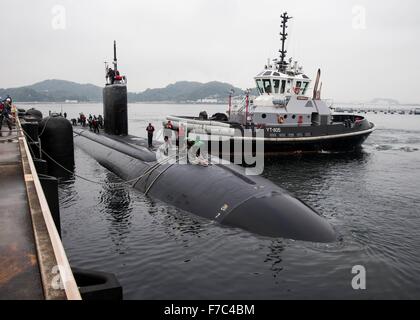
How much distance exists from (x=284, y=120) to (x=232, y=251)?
97.9ft

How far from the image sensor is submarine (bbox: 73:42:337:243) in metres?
13.2

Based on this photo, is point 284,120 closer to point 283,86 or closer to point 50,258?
point 283,86

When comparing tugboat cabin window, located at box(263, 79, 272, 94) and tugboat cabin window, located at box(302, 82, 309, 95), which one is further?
tugboat cabin window, located at box(302, 82, 309, 95)

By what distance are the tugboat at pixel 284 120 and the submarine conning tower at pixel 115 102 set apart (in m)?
6.02

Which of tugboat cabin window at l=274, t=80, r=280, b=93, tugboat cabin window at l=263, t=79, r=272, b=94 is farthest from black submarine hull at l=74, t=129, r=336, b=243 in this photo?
tugboat cabin window at l=274, t=80, r=280, b=93

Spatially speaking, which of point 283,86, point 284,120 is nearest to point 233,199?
point 284,120

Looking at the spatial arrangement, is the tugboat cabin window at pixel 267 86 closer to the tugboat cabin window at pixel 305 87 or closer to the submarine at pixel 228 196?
the tugboat cabin window at pixel 305 87

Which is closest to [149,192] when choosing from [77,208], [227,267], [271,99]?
[77,208]

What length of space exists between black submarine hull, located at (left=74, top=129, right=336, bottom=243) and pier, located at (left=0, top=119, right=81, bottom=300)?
6.83 metres

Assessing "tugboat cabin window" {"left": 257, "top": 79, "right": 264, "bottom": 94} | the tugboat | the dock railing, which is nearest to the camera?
the dock railing

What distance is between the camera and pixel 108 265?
11.6 m

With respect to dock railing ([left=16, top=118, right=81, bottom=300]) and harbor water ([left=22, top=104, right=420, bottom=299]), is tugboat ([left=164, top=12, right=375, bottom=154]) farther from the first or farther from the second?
dock railing ([left=16, top=118, right=81, bottom=300])
